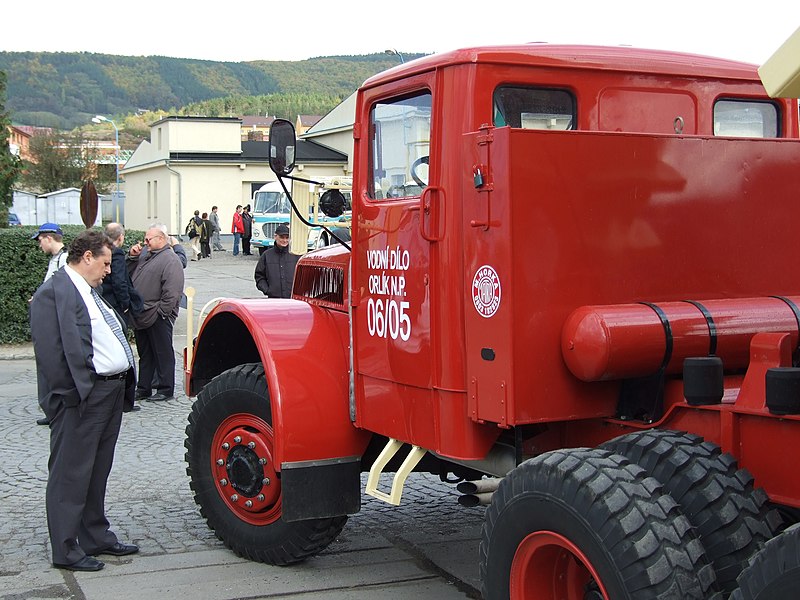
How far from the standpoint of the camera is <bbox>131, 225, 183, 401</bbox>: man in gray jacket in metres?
11.0

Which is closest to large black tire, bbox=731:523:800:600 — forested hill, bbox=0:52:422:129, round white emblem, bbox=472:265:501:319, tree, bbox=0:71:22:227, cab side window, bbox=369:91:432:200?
round white emblem, bbox=472:265:501:319

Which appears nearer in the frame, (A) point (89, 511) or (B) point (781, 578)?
(B) point (781, 578)

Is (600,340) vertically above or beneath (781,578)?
above

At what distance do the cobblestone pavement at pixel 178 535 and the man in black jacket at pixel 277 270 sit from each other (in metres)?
2.67

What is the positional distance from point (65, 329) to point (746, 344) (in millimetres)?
3398

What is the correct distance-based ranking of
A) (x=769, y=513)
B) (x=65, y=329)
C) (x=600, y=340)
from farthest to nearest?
(x=65, y=329), (x=600, y=340), (x=769, y=513)

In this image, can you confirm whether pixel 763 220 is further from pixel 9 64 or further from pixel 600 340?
pixel 9 64

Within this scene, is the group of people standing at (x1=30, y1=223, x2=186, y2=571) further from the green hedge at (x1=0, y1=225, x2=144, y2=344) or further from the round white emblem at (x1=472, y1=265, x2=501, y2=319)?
the green hedge at (x1=0, y1=225, x2=144, y2=344)

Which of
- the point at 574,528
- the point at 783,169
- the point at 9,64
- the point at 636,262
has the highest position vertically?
the point at 9,64

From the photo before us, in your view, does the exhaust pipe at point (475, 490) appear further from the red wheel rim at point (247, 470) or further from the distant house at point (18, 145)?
the distant house at point (18, 145)

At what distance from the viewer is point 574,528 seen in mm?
3459

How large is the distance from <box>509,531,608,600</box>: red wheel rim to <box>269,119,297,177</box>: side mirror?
7.47 ft

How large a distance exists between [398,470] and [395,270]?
938 mm

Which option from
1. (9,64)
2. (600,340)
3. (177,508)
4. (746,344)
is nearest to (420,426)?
(600,340)
